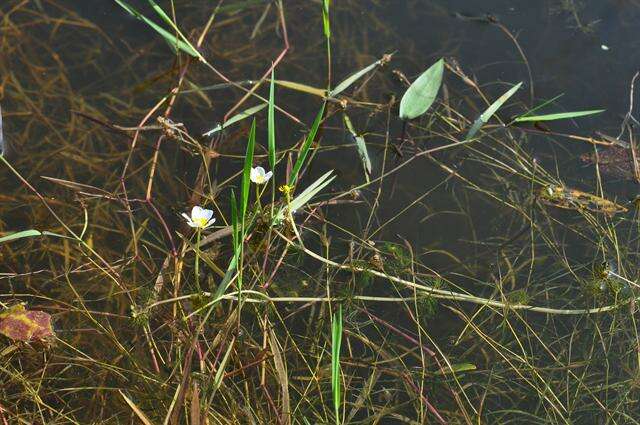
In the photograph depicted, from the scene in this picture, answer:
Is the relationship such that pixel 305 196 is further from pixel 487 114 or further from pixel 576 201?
pixel 576 201

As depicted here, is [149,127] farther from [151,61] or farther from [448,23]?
[448,23]

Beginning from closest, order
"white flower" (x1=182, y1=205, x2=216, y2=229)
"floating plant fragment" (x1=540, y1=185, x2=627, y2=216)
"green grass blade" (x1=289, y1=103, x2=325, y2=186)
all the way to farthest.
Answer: "green grass blade" (x1=289, y1=103, x2=325, y2=186) → "white flower" (x1=182, y1=205, x2=216, y2=229) → "floating plant fragment" (x1=540, y1=185, x2=627, y2=216)

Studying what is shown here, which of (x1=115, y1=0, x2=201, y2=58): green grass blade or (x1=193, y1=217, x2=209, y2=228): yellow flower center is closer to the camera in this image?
(x1=193, y1=217, x2=209, y2=228): yellow flower center

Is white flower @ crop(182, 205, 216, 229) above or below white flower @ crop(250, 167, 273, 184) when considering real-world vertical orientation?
below

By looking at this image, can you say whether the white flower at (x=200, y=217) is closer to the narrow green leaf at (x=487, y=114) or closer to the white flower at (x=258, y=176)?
the white flower at (x=258, y=176)

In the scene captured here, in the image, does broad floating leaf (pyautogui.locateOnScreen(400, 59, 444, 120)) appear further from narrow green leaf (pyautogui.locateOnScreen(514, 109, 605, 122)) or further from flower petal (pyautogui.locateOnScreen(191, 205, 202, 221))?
flower petal (pyautogui.locateOnScreen(191, 205, 202, 221))

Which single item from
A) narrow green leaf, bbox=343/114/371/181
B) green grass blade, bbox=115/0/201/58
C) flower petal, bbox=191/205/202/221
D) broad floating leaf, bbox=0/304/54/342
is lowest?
broad floating leaf, bbox=0/304/54/342

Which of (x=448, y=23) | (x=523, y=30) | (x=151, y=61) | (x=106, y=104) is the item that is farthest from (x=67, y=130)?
(x=523, y=30)

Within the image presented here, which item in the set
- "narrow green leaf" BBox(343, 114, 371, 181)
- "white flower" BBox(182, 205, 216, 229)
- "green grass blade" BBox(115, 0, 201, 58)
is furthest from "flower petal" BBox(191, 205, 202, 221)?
"green grass blade" BBox(115, 0, 201, 58)
